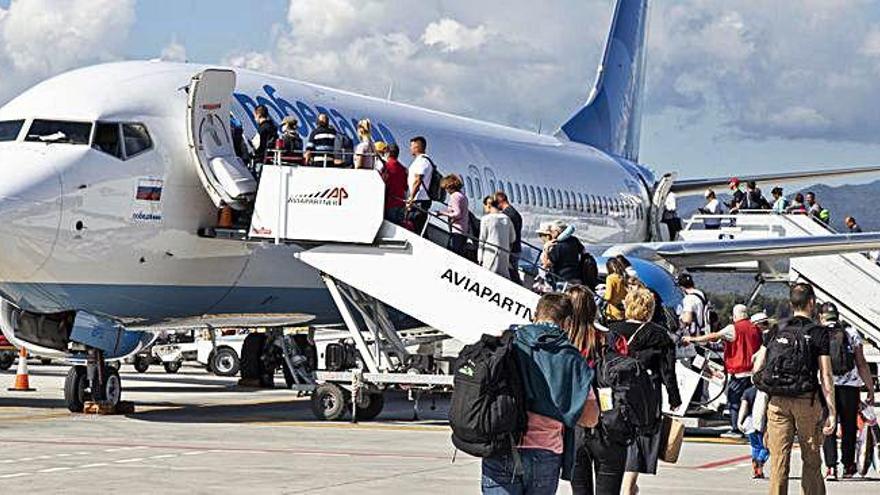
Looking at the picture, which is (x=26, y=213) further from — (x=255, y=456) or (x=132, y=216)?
(x=255, y=456)

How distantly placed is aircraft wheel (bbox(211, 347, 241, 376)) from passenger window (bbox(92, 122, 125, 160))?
1611cm

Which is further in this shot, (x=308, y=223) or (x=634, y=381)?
(x=308, y=223)

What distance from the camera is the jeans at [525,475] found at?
7676mm

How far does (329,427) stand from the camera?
17.9 m

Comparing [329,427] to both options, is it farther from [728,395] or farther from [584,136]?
[584,136]

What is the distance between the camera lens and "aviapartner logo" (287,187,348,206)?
17.9 metres

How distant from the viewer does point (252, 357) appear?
87.7 feet

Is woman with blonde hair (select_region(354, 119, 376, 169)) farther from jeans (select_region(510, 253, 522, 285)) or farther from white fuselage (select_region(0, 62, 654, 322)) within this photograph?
jeans (select_region(510, 253, 522, 285))

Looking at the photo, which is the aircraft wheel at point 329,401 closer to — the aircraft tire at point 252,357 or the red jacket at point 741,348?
the red jacket at point 741,348

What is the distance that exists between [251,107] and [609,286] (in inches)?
255

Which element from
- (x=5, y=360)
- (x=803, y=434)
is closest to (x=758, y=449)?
(x=803, y=434)

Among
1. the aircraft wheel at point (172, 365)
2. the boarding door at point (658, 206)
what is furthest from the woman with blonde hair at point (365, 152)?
the boarding door at point (658, 206)

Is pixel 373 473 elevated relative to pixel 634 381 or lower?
lower

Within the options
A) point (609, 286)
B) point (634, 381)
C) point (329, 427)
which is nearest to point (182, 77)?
point (329, 427)
